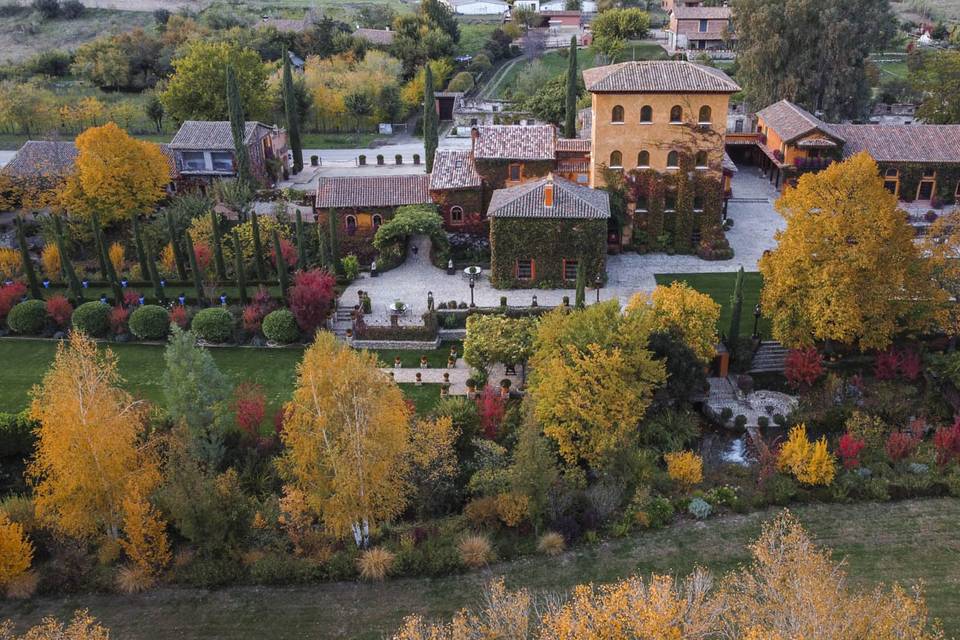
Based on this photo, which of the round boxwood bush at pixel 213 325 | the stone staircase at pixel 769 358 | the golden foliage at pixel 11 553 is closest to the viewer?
the golden foliage at pixel 11 553

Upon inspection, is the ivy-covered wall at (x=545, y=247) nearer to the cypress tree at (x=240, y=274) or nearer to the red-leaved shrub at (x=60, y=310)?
the cypress tree at (x=240, y=274)

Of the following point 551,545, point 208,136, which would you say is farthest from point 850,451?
point 208,136

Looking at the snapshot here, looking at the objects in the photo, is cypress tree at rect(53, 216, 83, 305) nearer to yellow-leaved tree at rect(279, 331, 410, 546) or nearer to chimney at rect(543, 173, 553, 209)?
yellow-leaved tree at rect(279, 331, 410, 546)

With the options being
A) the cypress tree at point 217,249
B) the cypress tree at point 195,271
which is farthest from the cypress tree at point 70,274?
the cypress tree at point 217,249

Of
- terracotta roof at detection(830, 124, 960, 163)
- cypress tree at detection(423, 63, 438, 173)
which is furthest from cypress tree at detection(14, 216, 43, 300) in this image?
terracotta roof at detection(830, 124, 960, 163)

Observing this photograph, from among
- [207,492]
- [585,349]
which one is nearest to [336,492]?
[207,492]

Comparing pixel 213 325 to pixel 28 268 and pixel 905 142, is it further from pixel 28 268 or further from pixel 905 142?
pixel 905 142

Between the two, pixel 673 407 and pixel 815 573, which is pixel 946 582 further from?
pixel 673 407
